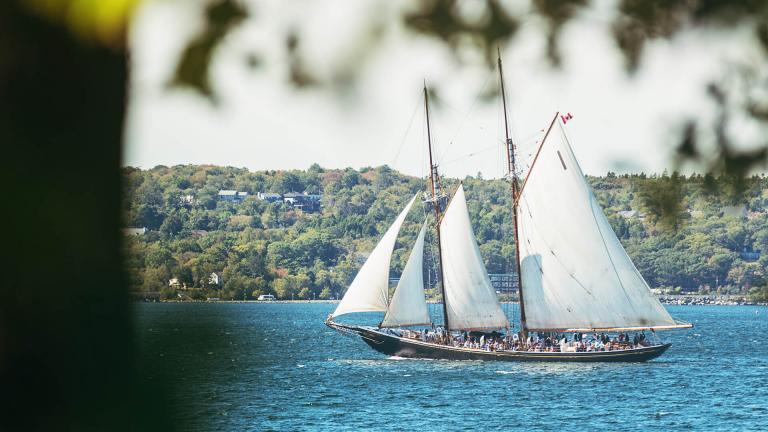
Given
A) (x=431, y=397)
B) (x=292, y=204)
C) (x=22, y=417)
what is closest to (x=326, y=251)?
(x=292, y=204)

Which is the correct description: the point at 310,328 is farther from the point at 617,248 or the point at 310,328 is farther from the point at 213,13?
the point at 213,13

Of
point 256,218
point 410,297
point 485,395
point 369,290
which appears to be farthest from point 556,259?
point 256,218

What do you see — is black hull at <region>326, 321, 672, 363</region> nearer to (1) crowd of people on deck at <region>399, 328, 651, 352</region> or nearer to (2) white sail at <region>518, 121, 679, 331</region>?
(1) crowd of people on deck at <region>399, 328, 651, 352</region>

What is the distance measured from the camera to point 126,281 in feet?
17.2

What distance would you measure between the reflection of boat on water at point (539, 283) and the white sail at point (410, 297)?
0.08m

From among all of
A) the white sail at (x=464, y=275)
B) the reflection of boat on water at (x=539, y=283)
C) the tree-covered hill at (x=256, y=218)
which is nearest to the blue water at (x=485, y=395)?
the reflection of boat on water at (x=539, y=283)

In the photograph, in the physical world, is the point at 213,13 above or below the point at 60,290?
above

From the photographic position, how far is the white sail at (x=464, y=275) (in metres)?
85.7

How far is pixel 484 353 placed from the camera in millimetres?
91812

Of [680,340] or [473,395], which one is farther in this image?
[680,340]

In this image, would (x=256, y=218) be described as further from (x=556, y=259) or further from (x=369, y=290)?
(x=369, y=290)

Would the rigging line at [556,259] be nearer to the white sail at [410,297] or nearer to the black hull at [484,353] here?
the black hull at [484,353]

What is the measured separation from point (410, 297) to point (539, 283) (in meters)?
10.8

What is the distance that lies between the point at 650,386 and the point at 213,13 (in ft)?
257
